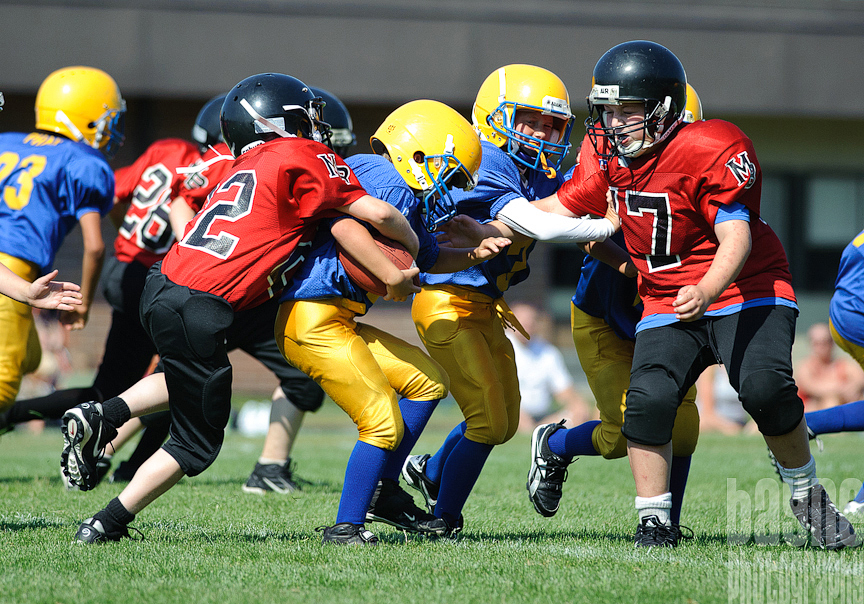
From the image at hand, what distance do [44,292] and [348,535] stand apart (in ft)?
4.94

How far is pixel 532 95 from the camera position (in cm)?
445

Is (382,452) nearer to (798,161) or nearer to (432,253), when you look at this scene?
(432,253)

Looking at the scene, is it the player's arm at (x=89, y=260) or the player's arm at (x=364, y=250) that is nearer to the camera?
the player's arm at (x=364, y=250)

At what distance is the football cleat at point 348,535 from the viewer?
3650mm

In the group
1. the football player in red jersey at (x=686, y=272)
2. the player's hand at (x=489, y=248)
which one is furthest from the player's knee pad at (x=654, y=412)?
the player's hand at (x=489, y=248)

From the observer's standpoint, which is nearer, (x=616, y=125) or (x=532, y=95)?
(x=616, y=125)

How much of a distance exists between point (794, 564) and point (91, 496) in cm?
370

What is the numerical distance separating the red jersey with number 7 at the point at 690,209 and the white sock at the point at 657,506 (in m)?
0.74

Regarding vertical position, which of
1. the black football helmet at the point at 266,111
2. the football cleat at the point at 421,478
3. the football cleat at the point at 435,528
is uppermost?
the black football helmet at the point at 266,111

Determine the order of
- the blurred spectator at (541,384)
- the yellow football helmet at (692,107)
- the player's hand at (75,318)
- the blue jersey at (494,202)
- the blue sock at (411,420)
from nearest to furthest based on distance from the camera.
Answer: the blue sock at (411,420) < the blue jersey at (494,202) < the yellow football helmet at (692,107) < the player's hand at (75,318) < the blurred spectator at (541,384)

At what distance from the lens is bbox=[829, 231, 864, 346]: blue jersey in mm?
5082

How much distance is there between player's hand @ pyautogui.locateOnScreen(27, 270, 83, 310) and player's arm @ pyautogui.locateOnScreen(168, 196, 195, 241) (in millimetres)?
2060

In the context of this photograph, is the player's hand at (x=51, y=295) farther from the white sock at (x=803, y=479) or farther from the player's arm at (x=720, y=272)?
the white sock at (x=803, y=479)

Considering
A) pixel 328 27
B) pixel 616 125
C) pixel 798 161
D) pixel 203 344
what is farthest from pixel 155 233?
pixel 798 161
